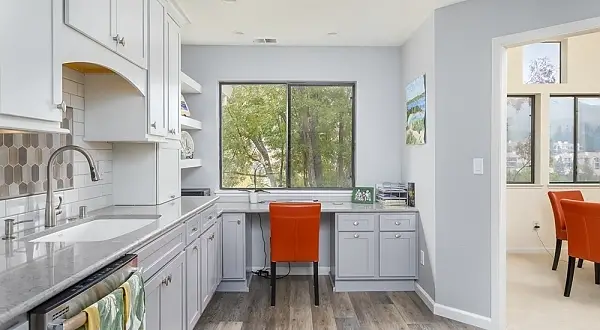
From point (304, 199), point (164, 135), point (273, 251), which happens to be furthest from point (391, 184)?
point (164, 135)

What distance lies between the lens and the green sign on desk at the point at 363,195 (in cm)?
475

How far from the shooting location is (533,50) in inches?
235

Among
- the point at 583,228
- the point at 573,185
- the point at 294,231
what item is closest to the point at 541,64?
the point at 573,185

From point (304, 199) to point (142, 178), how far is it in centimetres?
208

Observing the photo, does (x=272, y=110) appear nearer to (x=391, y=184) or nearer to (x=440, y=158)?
(x=391, y=184)

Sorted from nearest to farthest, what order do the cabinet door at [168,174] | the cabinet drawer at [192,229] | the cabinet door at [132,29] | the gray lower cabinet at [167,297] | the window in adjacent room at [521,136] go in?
the gray lower cabinet at [167,297], the cabinet door at [132,29], the cabinet drawer at [192,229], the cabinet door at [168,174], the window in adjacent room at [521,136]

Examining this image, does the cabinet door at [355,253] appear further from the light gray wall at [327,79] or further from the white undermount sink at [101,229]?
the white undermount sink at [101,229]

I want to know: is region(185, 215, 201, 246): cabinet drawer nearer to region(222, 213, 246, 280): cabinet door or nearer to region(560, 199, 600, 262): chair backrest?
region(222, 213, 246, 280): cabinet door

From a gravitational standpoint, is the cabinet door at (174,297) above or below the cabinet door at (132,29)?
below

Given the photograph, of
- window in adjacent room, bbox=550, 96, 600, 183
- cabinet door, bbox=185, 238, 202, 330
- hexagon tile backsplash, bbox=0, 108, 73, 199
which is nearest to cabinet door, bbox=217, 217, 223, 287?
cabinet door, bbox=185, 238, 202, 330

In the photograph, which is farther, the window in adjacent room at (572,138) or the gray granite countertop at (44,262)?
the window in adjacent room at (572,138)

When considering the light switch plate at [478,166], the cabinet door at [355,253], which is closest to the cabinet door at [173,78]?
the cabinet door at [355,253]

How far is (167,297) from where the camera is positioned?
246 centimetres

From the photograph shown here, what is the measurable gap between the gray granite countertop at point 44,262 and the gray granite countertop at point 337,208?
1891 millimetres
